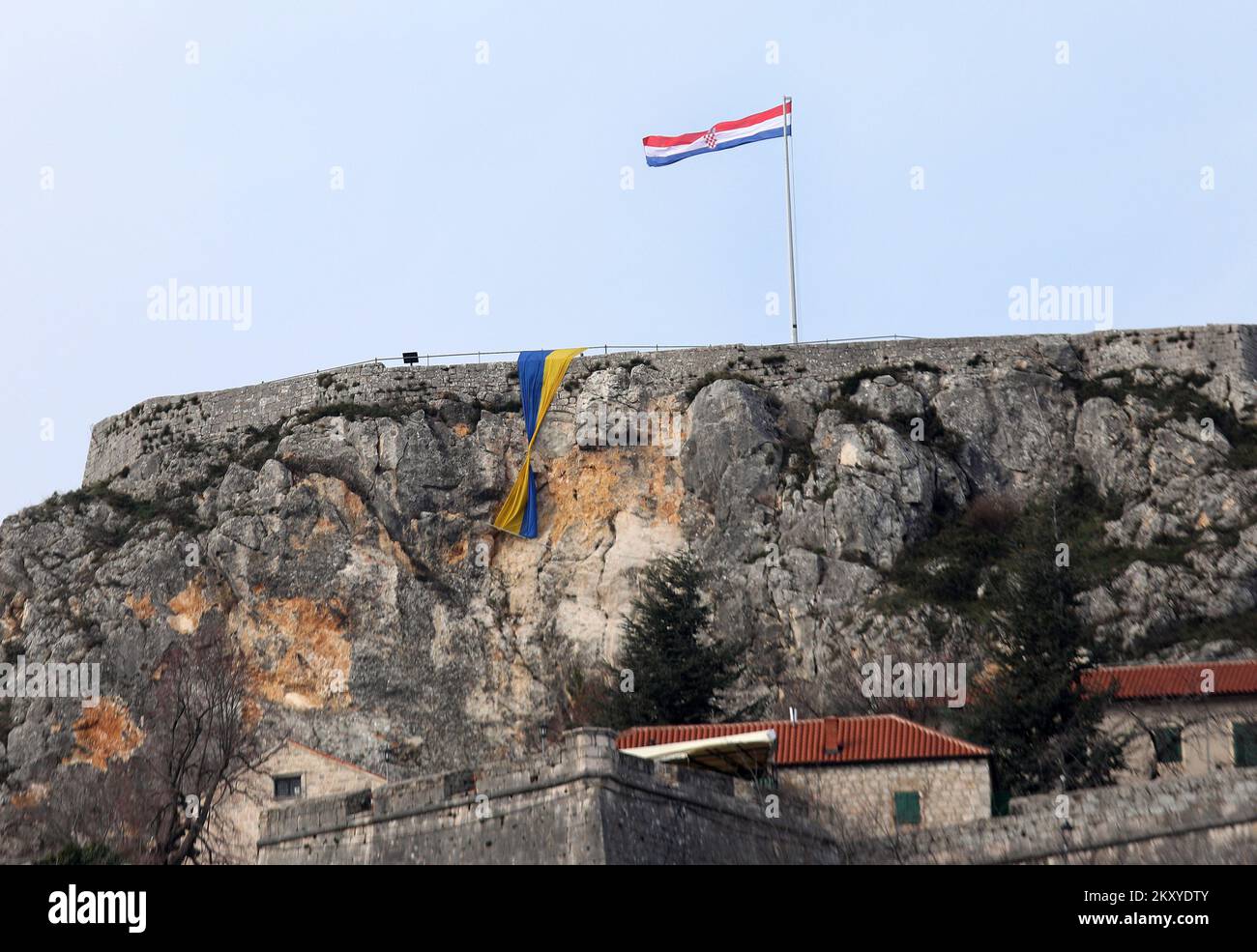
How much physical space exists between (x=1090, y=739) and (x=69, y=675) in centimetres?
2693

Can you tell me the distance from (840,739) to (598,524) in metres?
21.4

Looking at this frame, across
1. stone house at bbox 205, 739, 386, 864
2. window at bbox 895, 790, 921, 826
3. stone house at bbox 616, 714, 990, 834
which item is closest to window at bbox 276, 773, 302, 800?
stone house at bbox 205, 739, 386, 864

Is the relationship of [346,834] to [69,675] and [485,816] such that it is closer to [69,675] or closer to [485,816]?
[485,816]

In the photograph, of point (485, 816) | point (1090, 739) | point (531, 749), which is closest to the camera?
point (485, 816)

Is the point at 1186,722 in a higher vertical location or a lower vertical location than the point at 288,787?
higher

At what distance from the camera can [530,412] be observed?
5838 cm

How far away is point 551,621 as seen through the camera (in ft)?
178

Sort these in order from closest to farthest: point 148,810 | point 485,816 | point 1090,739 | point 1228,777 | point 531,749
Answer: point 485,816, point 1228,777, point 1090,739, point 148,810, point 531,749

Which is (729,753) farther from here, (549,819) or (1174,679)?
(1174,679)

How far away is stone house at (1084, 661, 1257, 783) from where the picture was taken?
3912cm

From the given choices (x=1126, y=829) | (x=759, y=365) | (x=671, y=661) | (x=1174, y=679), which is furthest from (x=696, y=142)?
(x=1126, y=829)

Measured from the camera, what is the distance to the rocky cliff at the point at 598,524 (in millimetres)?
51062

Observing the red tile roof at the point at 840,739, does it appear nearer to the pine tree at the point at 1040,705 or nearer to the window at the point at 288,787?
the pine tree at the point at 1040,705
